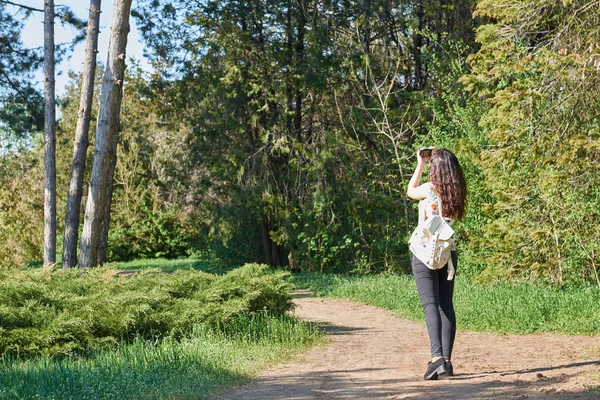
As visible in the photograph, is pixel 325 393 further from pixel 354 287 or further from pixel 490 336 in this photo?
pixel 354 287

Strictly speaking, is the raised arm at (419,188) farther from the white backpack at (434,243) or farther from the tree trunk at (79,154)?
the tree trunk at (79,154)

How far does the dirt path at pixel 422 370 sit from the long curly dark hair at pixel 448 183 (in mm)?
1506

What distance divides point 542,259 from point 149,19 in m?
14.0

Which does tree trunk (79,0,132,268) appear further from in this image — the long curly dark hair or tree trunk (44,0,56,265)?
the long curly dark hair

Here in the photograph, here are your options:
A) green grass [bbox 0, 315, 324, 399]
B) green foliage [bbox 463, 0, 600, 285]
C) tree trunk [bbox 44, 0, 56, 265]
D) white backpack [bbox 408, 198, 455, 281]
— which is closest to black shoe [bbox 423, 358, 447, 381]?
white backpack [bbox 408, 198, 455, 281]

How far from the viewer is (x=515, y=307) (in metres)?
10.3

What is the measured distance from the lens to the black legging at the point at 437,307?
6.55 m

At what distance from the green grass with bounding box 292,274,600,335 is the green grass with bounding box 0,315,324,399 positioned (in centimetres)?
248

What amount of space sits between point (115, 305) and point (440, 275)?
382 cm

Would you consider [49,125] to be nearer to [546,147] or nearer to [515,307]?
[546,147]

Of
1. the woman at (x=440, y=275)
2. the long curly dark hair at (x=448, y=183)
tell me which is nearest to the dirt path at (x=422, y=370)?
the woman at (x=440, y=275)

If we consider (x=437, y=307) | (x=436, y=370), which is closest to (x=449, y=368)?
(x=436, y=370)

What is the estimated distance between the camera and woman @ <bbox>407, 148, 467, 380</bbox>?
654cm

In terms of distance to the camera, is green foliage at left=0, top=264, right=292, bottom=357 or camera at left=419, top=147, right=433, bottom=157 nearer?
camera at left=419, top=147, right=433, bottom=157
